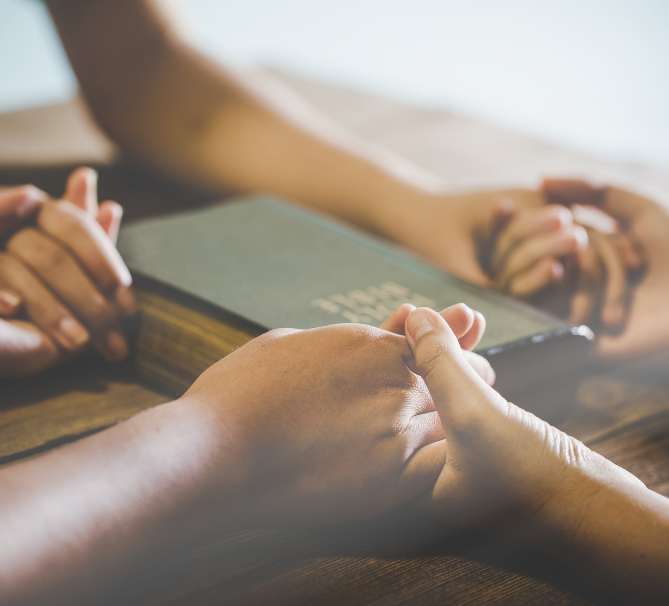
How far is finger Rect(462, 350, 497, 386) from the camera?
25cm

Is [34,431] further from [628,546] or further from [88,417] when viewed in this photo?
[628,546]

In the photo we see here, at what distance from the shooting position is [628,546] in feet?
0.64

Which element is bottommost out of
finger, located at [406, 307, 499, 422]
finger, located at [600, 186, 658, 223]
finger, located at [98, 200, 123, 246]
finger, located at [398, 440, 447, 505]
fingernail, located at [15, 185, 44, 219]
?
finger, located at [98, 200, 123, 246]

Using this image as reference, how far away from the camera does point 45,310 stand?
12.7 inches

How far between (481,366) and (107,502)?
151 millimetres

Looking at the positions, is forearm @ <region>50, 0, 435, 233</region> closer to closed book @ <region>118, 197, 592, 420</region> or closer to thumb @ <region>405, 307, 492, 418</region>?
closed book @ <region>118, 197, 592, 420</region>

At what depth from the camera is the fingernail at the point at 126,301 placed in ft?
1.07

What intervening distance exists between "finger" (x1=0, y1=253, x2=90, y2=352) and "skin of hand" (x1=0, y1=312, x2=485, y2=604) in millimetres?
126

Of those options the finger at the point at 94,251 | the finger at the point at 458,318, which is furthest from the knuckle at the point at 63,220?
the finger at the point at 458,318

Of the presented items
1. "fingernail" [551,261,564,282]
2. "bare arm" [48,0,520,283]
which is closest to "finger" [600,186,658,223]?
"fingernail" [551,261,564,282]

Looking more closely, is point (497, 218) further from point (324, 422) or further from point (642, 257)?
point (324, 422)

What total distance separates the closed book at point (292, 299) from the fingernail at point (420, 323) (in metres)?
0.06

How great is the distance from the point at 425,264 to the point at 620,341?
147 mm

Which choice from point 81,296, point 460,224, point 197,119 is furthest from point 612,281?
point 197,119
